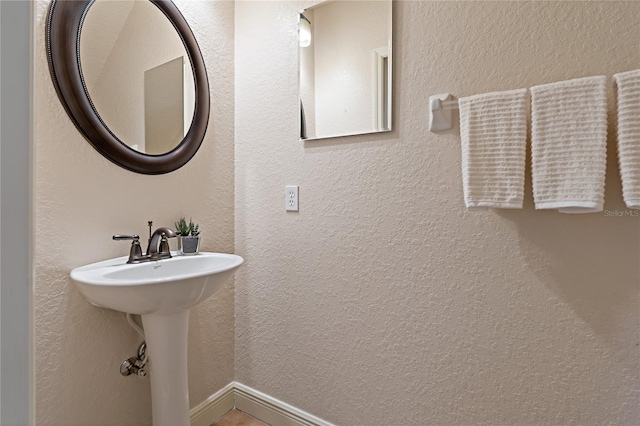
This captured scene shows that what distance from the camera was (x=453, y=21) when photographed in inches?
43.5

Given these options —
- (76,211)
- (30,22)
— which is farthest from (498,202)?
(76,211)

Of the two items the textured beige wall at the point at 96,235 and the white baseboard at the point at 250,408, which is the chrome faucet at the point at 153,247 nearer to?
the textured beige wall at the point at 96,235

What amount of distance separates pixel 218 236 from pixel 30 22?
1335 millimetres

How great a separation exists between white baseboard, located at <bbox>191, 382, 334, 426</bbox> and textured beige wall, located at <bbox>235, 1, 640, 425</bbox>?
50 millimetres

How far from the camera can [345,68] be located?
4.26ft

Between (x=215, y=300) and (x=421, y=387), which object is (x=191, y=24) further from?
(x=421, y=387)

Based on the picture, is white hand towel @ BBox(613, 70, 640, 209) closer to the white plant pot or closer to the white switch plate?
the white switch plate

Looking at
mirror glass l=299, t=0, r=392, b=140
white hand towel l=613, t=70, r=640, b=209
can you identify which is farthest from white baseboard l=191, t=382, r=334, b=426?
white hand towel l=613, t=70, r=640, b=209

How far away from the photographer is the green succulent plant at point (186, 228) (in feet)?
4.42

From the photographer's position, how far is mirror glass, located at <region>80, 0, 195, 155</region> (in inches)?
45.1

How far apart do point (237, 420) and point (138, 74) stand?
5.21ft

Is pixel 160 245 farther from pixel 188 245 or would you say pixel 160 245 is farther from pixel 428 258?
pixel 428 258

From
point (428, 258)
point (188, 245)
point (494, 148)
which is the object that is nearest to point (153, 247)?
point (188, 245)

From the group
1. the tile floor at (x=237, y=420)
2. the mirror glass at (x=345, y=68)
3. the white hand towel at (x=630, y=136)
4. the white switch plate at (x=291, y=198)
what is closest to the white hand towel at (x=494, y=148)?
the white hand towel at (x=630, y=136)
